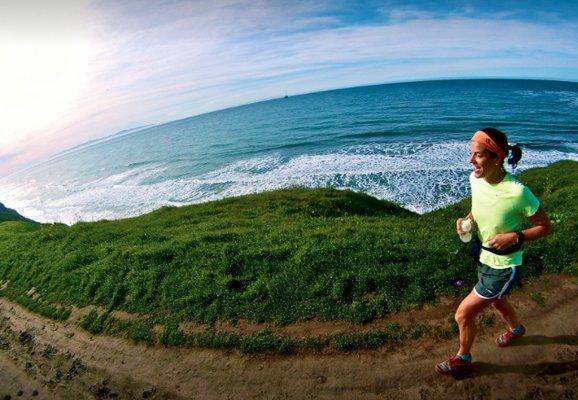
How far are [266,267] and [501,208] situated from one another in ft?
24.6

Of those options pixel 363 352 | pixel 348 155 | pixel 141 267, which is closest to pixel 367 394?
pixel 363 352

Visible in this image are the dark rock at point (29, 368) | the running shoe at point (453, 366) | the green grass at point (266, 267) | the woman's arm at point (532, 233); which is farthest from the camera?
the dark rock at point (29, 368)

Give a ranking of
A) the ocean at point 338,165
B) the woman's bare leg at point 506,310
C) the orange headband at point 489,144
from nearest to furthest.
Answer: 1. the orange headband at point 489,144
2. the woman's bare leg at point 506,310
3. the ocean at point 338,165

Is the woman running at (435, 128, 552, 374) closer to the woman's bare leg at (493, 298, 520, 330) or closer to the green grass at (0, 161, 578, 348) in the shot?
the woman's bare leg at (493, 298, 520, 330)

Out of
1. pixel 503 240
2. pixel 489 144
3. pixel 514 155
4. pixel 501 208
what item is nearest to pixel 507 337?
pixel 503 240

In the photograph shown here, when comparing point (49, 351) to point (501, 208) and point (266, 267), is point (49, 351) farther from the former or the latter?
point (501, 208)

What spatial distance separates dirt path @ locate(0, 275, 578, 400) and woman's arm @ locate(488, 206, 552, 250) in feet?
10.6

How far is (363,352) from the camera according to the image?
7590 mm

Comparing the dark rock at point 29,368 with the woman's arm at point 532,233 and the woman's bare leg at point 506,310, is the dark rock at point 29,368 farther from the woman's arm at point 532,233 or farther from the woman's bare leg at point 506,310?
the woman's arm at point 532,233

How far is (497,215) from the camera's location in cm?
475

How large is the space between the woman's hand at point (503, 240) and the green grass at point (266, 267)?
4290 millimetres

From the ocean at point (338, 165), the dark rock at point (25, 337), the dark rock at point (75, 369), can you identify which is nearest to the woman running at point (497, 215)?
the dark rock at point (75, 369)

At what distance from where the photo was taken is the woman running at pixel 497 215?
445 centimetres

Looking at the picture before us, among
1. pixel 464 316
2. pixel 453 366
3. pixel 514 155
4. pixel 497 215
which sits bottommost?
pixel 453 366
